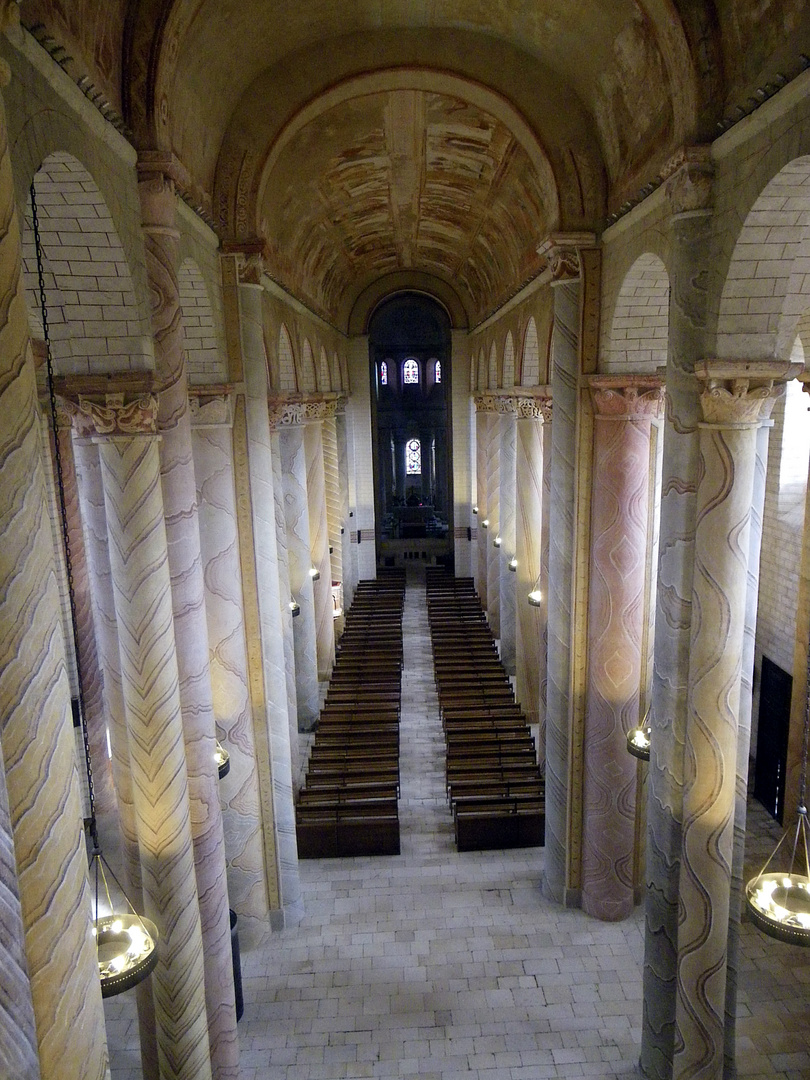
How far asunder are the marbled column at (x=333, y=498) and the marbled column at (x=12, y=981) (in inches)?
757

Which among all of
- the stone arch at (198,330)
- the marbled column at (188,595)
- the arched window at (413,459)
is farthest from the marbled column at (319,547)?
the arched window at (413,459)

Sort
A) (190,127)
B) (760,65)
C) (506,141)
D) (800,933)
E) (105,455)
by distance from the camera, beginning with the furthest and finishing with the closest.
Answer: (506,141), (190,127), (105,455), (760,65), (800,933)

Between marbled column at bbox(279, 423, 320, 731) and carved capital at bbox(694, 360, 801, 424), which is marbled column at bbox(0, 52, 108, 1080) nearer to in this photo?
carved capital at bbox(694, 360, 801, 424)

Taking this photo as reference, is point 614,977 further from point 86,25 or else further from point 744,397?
point 86,25

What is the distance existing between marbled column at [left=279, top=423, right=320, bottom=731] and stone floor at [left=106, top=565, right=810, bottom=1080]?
5756 millimetres

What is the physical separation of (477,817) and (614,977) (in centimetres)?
343

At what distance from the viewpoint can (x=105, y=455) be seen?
6516mm

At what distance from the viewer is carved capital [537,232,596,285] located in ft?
32.8

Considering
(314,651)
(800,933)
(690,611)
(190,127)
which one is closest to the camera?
(800,933)

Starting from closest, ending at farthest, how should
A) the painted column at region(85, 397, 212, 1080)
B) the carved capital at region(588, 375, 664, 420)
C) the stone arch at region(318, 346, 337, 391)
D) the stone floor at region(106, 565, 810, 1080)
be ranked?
the painted column at region(85, 397, 212, 1080)
the stone floor at region(106, 565, 810, 1080)
the carved capital at region(588, 375, 664, 420)
the stone arch at region(318, 346, 337, 391)

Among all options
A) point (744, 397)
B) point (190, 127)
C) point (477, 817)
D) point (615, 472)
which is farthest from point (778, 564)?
point (190, 127)

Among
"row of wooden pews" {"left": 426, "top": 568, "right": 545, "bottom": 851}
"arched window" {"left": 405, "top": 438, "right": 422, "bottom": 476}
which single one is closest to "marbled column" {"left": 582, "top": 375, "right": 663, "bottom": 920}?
"row of wooden pews" {"left": 426, "top": 568, "right": 545, "bottom": 851}

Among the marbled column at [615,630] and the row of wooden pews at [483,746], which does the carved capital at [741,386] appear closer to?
the marbled column at [615,630]

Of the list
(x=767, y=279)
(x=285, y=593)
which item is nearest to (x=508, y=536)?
(x=285, y=593)
